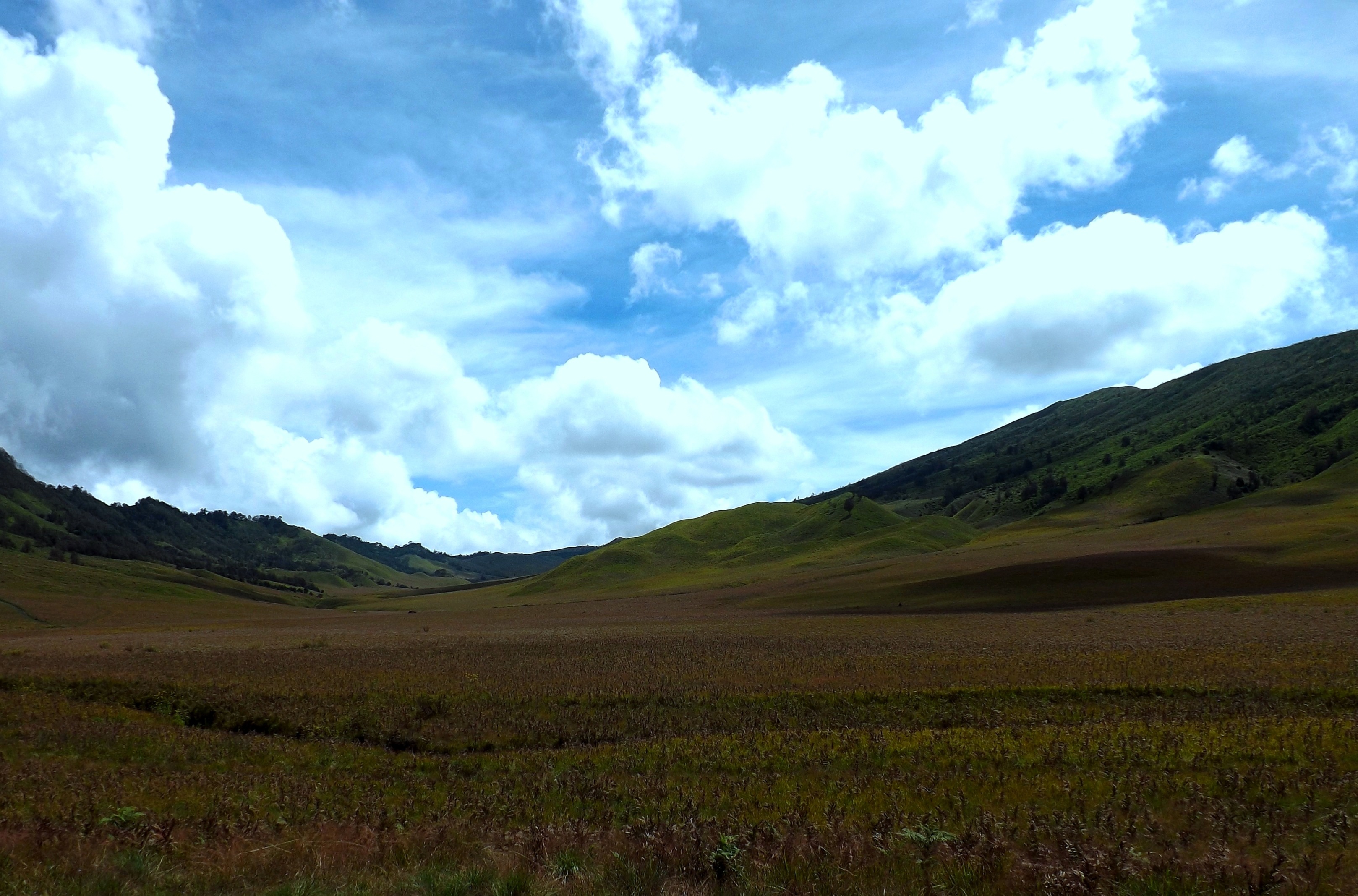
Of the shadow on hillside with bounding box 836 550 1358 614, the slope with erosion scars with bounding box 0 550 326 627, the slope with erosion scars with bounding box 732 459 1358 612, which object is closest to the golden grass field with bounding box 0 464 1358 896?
the shadow on hillside with bounding box 836 550 1358 614

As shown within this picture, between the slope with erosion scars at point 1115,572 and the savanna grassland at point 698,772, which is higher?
the savanna grassland at point 698,772

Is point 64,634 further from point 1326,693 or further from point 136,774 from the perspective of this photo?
point 1326,693

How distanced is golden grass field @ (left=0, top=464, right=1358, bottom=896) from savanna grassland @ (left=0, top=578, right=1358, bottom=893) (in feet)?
0.27

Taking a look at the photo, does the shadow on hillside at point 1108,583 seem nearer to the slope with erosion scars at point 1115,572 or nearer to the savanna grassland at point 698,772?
the slope with erosion scars at point 1115,572

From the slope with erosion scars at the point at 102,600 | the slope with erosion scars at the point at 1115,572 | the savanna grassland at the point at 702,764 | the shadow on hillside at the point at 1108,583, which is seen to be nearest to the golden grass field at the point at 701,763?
the savanna grassland at the point at 702,764

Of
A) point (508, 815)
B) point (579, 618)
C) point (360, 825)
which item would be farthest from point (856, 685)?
point (579, 618)

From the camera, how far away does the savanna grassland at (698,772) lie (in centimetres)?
884

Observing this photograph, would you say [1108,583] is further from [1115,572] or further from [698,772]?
[698,772]

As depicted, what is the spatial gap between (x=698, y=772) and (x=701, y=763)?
1.97 ft

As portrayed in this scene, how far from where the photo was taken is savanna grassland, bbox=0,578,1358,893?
29.0 ft

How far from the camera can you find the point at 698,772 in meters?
16.0

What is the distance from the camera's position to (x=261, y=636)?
207 ft

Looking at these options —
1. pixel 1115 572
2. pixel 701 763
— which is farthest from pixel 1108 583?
pixel 701 763

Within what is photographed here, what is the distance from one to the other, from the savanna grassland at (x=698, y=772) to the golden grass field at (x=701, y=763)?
3.3 inches
